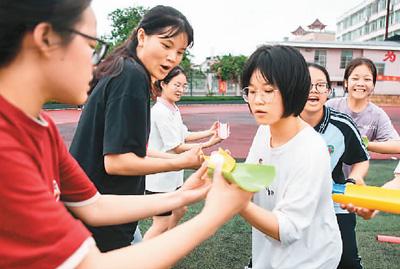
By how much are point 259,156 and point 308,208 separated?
0.38m

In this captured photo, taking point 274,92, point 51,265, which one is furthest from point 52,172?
point 274,92

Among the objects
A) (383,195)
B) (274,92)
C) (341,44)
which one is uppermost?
(341,44)

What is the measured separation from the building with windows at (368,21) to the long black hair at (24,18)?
56.7 meters

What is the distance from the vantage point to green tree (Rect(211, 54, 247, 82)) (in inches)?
1641

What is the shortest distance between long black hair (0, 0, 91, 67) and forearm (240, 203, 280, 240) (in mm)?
849

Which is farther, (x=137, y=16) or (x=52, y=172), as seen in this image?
(x=137, y=16)

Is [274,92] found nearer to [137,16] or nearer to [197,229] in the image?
[197,229]

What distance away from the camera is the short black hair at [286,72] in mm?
1607

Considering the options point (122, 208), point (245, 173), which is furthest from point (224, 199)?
point (122, 208)

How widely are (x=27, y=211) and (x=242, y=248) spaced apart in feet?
11.0

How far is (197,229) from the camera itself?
41.4 inches

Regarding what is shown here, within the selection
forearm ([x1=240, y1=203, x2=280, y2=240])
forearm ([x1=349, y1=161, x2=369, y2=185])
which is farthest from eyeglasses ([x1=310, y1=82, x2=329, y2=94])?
forearm ([x1=240, y1=203, x2=280, y2=240])

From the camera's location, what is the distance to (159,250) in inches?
39.0

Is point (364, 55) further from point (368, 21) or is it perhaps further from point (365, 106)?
point (365, 106)
